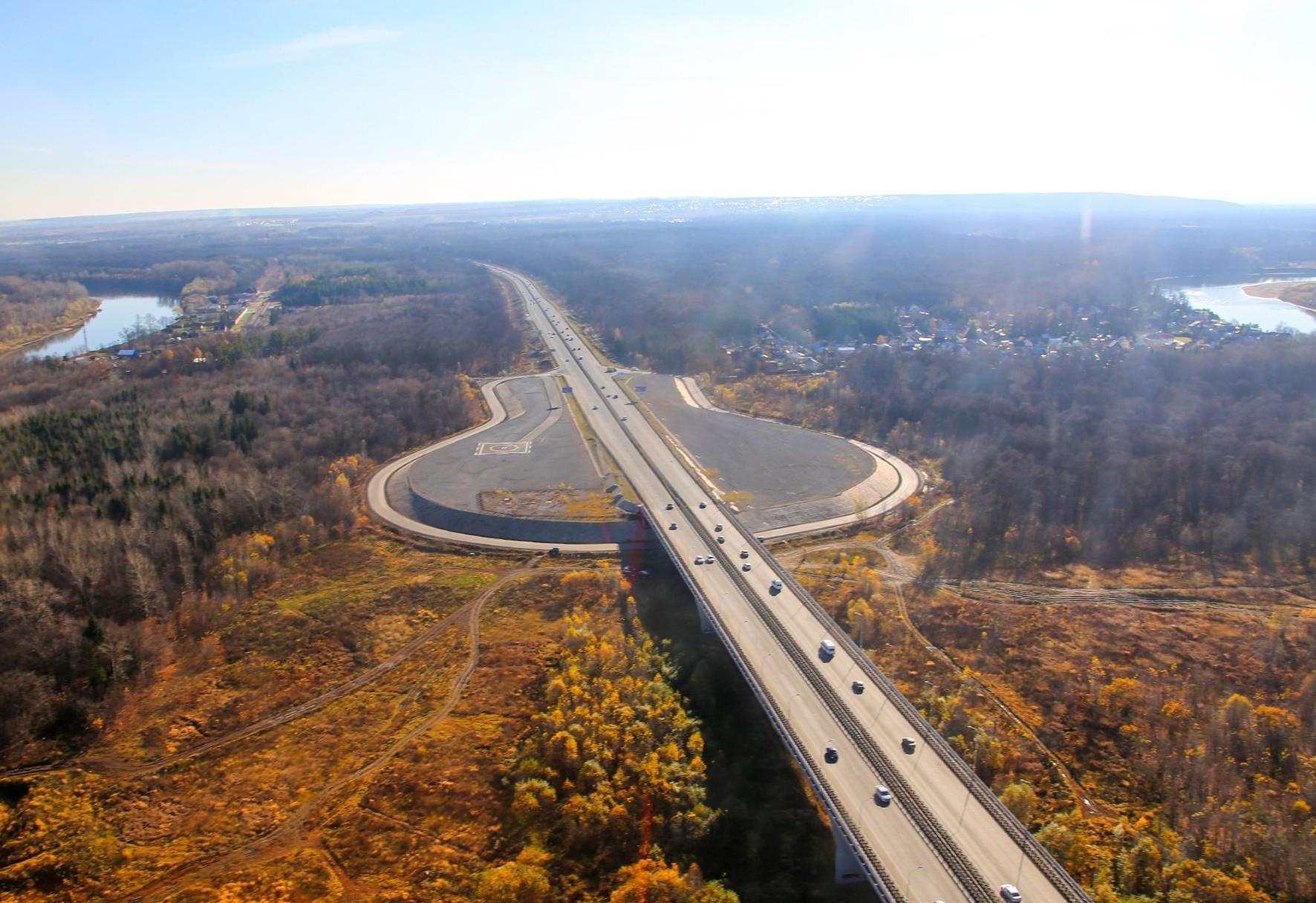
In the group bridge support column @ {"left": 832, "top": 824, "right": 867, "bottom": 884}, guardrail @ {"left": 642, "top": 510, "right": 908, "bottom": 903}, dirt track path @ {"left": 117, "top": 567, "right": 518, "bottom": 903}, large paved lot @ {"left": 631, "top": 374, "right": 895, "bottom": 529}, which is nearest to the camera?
guardrail @ {"left": 642, "top": 510, "right": 908, "bottom": 903}

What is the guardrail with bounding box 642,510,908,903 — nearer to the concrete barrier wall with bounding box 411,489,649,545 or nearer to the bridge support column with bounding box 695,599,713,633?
the bridge support column with bounding box 695,599,713,633

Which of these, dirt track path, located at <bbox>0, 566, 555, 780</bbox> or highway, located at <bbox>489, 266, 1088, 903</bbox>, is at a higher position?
highway, located at <bbox>489, 266, 1088, 903</bbox>

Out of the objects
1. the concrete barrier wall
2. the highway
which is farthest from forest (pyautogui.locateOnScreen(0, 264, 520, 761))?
the highway

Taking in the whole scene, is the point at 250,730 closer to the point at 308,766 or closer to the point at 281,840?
the point at 308,766

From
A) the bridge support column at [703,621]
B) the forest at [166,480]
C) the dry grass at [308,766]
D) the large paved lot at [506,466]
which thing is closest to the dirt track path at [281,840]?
the dry grass at [308,766]

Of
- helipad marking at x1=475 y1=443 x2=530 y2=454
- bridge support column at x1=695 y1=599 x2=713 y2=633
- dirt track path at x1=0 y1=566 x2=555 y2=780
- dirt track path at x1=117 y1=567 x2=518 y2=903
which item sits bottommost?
dirt track path at x1=117 y1=567 x2=518 y2=903

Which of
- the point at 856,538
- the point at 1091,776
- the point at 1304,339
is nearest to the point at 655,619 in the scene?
the point at 856,538

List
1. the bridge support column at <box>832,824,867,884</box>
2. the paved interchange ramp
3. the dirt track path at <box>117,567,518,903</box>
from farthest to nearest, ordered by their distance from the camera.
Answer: the paved interchange ramp < the dirt track path at <box>117,567,518,903</box> < the bridge support column at <box>832,824,867,884</box>
